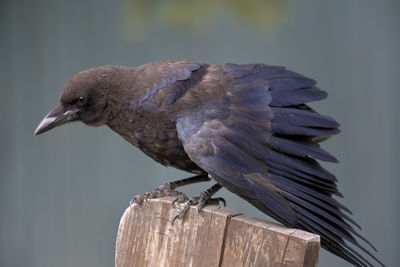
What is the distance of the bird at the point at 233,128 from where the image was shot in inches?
97.9

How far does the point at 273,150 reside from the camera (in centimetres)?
265

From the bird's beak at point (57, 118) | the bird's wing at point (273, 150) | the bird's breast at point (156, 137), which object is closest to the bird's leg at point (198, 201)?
the bird's wing at point (273, 150)

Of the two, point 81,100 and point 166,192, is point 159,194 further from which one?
point 81,100

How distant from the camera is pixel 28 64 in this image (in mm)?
5262

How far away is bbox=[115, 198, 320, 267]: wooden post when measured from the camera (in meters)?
1.96

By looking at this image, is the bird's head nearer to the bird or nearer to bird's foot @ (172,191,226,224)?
the bird

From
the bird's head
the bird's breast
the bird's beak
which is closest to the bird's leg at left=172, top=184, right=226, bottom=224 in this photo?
the bird's breast

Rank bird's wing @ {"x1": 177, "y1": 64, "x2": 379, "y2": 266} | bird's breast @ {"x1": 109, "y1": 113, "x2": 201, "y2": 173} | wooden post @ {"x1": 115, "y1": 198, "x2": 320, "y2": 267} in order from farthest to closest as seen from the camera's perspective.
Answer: bird's breast @ {"x1": 109, "y1": 113, "x2": 201, "y2": 173}, bird's wing @ {"x1": 177, "y1": 64, "x2": 379, "y2": 266}, wooden post @ {"x1": 115, "y1": 198, "x2": 320, "y2": 267}

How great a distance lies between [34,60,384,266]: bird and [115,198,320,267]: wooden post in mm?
83

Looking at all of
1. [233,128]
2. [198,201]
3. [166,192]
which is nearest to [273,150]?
[233,128]

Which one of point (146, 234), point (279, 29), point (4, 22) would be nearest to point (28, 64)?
point (4, 22)

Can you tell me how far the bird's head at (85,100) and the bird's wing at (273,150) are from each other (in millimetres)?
464

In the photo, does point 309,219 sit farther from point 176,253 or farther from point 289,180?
point 176,253

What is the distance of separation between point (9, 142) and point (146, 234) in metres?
3.37
